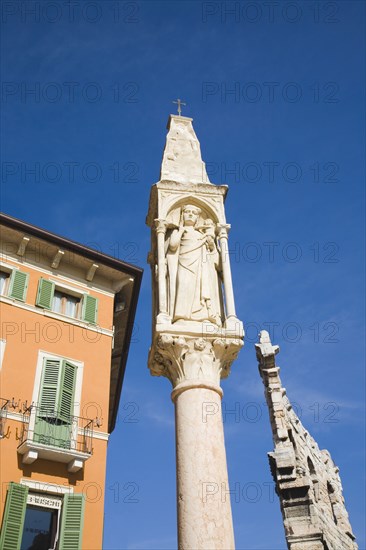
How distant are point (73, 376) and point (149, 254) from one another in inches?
338

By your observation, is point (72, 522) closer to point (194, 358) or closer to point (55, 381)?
point (55, 381)

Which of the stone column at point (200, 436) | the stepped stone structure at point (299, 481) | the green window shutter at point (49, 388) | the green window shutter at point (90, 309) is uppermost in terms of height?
the green window shutter at point (90, 309)

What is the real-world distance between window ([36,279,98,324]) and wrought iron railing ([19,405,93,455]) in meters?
3.88

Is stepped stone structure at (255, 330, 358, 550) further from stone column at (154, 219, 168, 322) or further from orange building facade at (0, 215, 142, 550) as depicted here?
stone column at (154, 219, 168, 322)

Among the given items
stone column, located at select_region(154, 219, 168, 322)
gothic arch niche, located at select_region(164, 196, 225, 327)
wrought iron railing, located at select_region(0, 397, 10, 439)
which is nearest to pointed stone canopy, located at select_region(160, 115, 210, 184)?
gothic arch niche, located at select_region(164, 196, 225, 327)

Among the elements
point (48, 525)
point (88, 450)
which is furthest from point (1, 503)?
point (88, 450)

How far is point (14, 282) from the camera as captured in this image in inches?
704

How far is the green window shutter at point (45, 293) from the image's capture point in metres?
17.9

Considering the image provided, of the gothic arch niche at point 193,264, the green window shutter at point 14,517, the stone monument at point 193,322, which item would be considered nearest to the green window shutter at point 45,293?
the green window shutter at point 14,517

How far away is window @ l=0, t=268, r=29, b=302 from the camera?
57.8 ft

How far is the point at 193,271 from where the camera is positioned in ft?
27.5

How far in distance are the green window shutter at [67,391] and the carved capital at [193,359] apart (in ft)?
29.5

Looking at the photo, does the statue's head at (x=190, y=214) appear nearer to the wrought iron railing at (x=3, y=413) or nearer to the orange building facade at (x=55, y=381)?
the orange building facade at (x=55, y=381)

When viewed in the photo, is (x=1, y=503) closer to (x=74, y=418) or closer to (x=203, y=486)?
(x=74, y=418)
